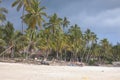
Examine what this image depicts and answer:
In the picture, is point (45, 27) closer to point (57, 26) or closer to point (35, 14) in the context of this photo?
point (57, 26)

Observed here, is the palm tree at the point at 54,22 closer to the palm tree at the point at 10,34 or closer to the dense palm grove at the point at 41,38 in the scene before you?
the dense palm grove at the point at 41,38

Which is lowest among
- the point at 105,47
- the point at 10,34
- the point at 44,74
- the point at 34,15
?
Answer: the point at 44,74

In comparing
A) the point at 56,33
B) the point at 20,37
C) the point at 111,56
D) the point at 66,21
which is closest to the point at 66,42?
the point at 56,33

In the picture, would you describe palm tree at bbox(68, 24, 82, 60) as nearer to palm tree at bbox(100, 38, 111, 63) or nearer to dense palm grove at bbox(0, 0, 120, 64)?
dense palm grove at bbox(0, 0, 120, 64)

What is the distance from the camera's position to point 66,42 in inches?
2904

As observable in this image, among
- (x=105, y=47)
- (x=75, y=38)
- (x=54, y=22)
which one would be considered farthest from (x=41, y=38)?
(x=105, y=47)

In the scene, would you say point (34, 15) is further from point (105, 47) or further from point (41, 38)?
point (105, 47)

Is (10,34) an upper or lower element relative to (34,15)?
lower

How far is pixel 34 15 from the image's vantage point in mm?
52750

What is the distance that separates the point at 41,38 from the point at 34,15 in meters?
12.2

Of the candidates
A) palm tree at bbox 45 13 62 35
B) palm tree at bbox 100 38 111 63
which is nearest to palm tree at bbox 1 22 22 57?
palm tree at bbox 45 13 62 35

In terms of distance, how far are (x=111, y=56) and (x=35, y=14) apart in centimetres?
6114

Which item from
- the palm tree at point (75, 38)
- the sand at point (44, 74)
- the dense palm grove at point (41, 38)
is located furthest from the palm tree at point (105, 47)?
the sand at point (44, 74)

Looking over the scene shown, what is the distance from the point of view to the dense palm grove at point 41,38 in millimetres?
53094
